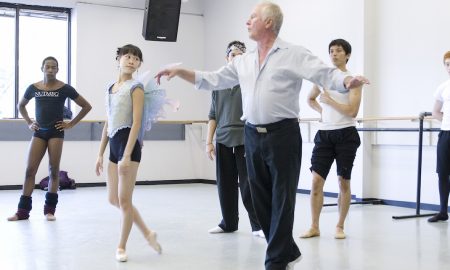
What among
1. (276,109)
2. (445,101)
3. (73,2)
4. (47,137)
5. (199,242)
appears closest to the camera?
(276,109)

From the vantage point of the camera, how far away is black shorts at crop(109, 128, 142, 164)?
328 centimetres

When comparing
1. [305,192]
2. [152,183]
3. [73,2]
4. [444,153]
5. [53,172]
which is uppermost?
[73,2]

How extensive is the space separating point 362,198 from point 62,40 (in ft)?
16.4

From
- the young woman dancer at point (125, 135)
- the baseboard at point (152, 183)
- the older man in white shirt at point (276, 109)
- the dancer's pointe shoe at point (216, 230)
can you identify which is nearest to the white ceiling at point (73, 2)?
the baseboard at point (152, 183)

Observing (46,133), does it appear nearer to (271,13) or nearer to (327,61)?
(271,13)

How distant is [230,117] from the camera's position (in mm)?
4203

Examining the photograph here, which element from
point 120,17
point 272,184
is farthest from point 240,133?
point 120,17

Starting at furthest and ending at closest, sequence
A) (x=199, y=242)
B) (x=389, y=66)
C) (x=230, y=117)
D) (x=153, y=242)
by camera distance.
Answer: (x=389, y=66)
(x=230, y=117)
(x=199, y=242)
(x=153, y=242)

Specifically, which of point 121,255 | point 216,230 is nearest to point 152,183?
point 216,230

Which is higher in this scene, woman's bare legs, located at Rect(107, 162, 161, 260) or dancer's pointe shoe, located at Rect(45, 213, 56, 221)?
woman's bare legs, located at Rect(107, 162, 161, 260)

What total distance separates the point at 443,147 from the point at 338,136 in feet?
4.96

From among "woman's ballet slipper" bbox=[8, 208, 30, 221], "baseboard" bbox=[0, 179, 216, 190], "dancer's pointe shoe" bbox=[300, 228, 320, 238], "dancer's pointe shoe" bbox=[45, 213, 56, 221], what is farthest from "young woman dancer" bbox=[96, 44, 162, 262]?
"baseboard" bbox=[0, 179, 216, 190]

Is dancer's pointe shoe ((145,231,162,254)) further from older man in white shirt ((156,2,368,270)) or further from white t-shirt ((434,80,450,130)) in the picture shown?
white t-shirt ((434,80,450,130))

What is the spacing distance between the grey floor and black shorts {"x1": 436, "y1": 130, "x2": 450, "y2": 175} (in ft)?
1.62
